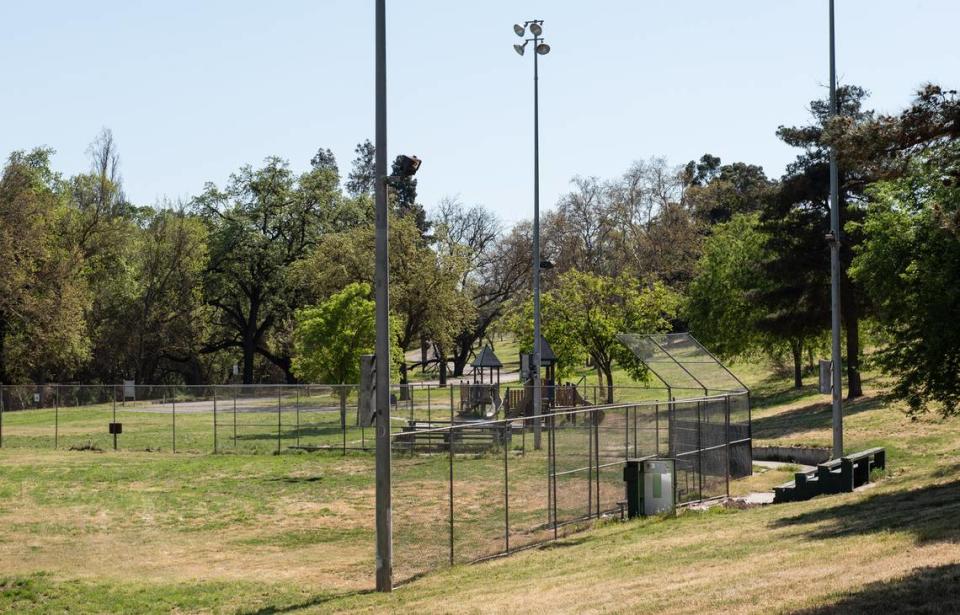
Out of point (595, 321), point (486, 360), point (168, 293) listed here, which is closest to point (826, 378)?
point (595, 321)

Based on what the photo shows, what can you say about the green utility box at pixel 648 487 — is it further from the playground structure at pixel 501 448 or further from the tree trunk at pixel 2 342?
the tree trunk at pixel 2 342

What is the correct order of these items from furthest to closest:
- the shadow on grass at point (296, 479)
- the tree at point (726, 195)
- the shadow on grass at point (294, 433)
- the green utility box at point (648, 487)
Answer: the tree at point (726, 195) → the shadow on grass at point (294, 433) → the shadow on grass at point (296, 479) → the green utility box at point (648, 487)


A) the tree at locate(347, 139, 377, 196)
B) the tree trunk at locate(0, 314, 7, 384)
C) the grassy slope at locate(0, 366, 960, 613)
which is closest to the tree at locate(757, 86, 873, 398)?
the grassy slope at locate(0, 366, 960, 613)

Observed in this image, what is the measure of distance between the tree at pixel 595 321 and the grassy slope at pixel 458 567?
61.8ft

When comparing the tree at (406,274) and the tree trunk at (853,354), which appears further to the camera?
the tree at (406,274)

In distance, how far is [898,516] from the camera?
15234mm

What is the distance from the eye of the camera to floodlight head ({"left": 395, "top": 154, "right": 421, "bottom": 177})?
49.2ft

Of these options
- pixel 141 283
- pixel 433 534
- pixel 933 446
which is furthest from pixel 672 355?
pixel 141 283

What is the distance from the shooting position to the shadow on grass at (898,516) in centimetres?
1305

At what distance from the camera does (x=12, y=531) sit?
828 inches

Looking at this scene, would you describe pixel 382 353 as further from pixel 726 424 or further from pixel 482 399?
pixel 482 399

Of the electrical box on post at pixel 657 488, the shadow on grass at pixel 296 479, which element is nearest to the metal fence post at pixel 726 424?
the electrical box on post at pixel 657 488

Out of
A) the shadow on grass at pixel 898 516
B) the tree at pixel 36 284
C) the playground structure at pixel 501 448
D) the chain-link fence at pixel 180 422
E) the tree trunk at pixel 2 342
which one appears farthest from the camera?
the tree trunk at pixel 2 342

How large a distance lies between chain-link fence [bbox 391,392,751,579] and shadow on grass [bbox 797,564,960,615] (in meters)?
7.56
